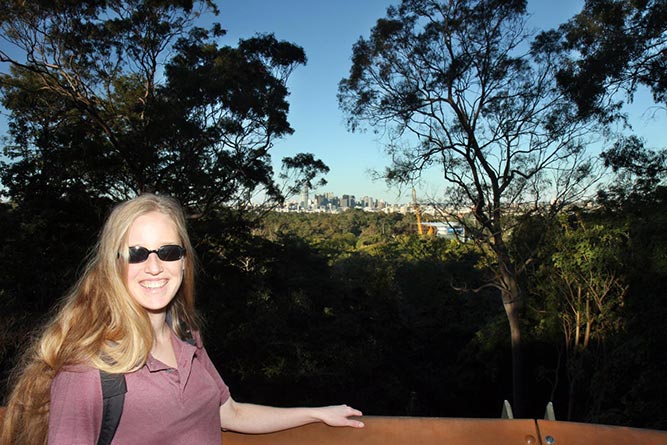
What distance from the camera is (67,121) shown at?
9344 millimetres

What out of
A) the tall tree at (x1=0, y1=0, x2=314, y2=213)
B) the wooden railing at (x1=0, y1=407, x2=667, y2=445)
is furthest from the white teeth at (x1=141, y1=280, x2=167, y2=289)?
the tall tree at (x1=0, y1=0, x2=314, y2=213)

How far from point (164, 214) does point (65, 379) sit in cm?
32

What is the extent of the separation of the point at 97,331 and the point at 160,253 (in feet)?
0.55

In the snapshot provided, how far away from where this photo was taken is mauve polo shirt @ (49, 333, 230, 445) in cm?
67

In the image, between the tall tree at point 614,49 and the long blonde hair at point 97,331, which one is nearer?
the long blonde hair at point 97,331

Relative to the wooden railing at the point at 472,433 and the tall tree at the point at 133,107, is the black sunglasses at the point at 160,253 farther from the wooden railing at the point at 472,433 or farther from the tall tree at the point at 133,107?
the tall tree at the point at 133,107

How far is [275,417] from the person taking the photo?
88 centimetres

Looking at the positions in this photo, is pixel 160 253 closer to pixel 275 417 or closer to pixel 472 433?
pixel 275 417

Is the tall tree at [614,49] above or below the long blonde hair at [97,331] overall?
above

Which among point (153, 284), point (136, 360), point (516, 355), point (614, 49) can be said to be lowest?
point (516, 355)

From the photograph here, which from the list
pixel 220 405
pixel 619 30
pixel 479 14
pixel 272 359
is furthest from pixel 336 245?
pixel 220 405

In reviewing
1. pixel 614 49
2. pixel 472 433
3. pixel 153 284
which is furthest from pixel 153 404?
pixel 614 49

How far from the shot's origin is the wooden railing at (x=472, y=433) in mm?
695

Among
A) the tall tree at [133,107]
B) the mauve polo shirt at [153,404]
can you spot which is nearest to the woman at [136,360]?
the mauve polo shirt at [153,404]
